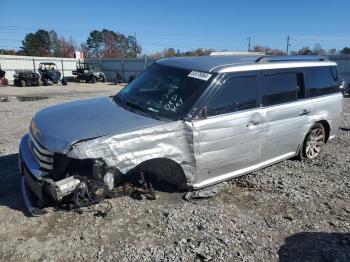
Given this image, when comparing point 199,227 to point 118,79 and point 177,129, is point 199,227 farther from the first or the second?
point 118,79

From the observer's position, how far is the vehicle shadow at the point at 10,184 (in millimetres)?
4391

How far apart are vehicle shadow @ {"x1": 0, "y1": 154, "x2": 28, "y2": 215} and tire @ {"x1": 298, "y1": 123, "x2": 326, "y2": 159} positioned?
4.55 m

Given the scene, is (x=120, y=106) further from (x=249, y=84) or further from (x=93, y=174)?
(x=249, y=84)

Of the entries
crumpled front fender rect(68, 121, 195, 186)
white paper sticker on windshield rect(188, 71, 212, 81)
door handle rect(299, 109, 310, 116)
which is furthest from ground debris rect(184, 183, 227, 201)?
door handle rect(299, 109, 310, 116)

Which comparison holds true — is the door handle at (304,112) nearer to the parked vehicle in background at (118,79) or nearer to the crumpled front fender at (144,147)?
the crumpled front fender at (144,147)

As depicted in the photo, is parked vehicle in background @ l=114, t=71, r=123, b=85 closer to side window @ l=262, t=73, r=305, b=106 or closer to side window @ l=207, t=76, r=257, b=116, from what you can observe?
side window @ l=262, t=73, r=305, b=106

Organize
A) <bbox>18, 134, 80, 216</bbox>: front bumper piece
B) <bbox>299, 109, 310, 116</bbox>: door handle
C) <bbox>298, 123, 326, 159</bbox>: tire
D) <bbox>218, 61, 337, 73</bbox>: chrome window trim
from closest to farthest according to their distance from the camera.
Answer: <bbox>18, 134, 80, 216</bbox>: front bumper piece → <bbox>218, 61, 337, 73</bbox>: chrome window trim → <bbox>299, 109, 310, 116</bbox>: door handle → <bbox>298, 123, 326, 159</bbox>: tire

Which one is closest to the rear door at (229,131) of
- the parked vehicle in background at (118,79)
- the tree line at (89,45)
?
the parked vehicle in background at (118,79)

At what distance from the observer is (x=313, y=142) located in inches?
255

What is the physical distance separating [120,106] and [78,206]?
1511 mm

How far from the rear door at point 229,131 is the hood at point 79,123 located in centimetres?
70

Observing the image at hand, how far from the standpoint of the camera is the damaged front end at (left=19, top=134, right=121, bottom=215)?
3.73 meters

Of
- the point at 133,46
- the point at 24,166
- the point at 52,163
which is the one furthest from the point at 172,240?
the point at 133,46

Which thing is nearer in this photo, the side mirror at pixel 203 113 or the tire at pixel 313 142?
the side mirror at pixel 203 113
